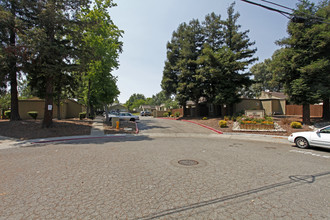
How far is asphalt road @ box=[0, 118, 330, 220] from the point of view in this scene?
3.16m

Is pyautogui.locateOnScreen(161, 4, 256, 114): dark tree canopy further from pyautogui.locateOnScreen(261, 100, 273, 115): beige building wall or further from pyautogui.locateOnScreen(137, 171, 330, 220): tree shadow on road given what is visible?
pyautogui.locateOnScreen(137, 171, 330, 220): tree shadow on road

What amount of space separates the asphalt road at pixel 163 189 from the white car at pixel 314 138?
108 inches

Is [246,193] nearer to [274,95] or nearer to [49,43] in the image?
[49,43]

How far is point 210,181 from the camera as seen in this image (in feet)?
15.1

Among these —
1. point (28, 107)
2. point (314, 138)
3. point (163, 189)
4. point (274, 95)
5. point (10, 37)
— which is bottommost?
point (163, 189)

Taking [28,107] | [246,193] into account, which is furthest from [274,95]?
[28,107]

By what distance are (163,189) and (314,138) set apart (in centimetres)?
922

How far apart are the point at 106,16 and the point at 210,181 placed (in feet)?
76.2

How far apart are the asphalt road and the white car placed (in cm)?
274

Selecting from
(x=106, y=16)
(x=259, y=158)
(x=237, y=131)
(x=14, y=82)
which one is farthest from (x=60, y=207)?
(x=106, y=16)

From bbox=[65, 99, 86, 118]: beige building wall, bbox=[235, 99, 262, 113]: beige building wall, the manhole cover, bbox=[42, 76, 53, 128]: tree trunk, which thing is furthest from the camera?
bbox=[65, 99, 86, 118]: beige building wall

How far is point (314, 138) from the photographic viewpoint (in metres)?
8.87

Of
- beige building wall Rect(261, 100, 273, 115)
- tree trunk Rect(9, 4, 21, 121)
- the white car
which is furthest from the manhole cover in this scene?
beige building wall Rect(261, 100, 273, 115)

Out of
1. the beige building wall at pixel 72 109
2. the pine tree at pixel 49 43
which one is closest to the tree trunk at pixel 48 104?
the pine tree at pixel 49 43
